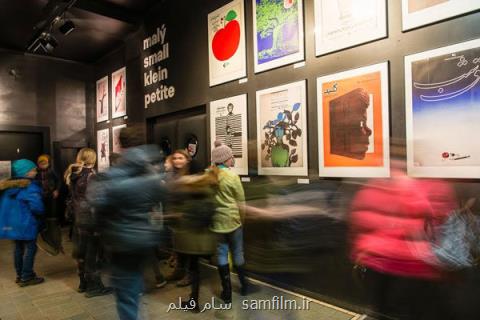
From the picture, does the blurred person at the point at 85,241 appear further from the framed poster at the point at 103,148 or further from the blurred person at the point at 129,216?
the framed poster at the point at 103,148

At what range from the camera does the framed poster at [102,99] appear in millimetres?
7158

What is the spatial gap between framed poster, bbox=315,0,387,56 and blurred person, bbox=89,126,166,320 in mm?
1920

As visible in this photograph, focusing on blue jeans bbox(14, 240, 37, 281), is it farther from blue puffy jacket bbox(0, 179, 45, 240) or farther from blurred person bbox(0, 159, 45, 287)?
blue puffy jacket bbox(0, 179, 45, 240)

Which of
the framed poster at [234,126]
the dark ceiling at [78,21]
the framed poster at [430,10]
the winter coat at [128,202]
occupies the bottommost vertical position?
the winter coat at [128,202]

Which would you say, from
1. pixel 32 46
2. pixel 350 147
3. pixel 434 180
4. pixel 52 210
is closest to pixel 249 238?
pixel 350 147

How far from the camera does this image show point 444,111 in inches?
89.7

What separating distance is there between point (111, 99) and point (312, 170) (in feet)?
17.3

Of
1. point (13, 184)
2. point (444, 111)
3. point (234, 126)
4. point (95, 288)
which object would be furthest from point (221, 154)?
point (13, 184)

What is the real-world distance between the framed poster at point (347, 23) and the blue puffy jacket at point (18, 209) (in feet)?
10.9

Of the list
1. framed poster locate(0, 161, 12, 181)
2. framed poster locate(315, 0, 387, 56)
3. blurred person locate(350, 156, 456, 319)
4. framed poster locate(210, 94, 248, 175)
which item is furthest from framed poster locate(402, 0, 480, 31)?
framed poster locate(0, 161, 12, 181)

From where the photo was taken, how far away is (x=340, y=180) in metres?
2.91

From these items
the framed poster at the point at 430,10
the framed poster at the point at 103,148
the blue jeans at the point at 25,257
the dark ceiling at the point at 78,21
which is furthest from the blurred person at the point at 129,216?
the framed poster at the point at 103,148

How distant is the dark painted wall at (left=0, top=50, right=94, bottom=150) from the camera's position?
6879 millimetres

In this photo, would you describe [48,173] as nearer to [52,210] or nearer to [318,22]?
[52,210]
